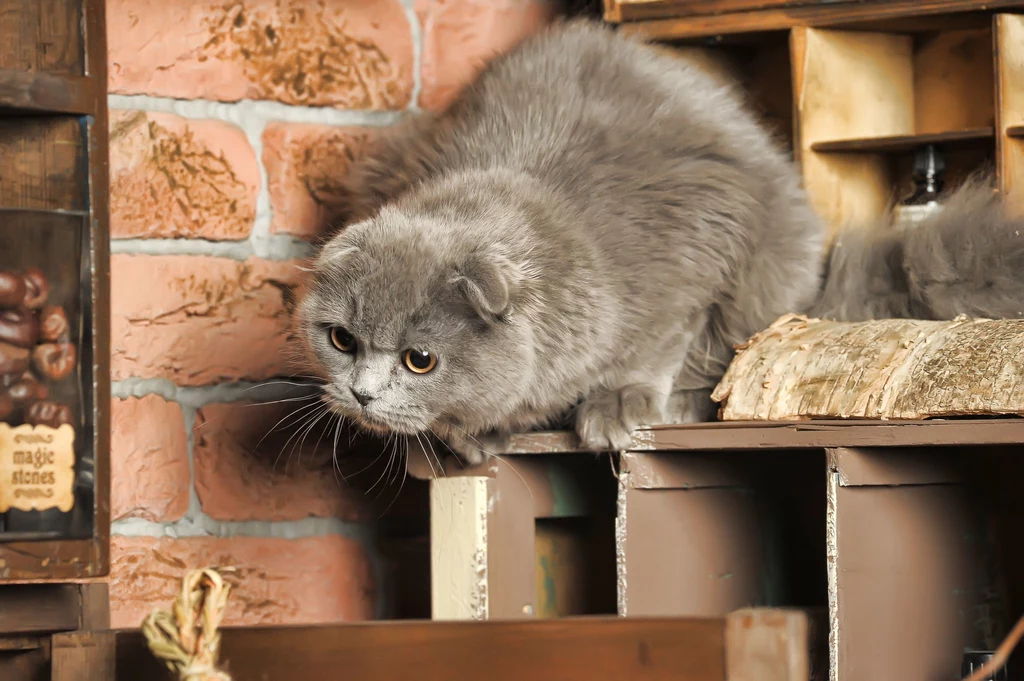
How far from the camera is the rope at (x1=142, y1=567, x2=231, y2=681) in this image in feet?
1.99

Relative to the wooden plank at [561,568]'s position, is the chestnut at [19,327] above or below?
above

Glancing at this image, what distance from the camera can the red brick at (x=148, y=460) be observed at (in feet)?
3.88

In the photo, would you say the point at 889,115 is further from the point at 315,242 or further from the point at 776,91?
the point at 315,242

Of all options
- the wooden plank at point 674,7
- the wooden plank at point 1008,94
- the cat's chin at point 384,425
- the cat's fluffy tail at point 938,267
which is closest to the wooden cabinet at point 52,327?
the cat's chin at point 384,425

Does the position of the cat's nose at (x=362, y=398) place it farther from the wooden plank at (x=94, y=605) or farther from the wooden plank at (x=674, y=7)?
the wooden plank at (x=674, y=7)

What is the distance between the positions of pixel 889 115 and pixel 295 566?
0.89 metres

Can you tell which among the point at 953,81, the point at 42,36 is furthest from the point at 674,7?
the point at 42,36

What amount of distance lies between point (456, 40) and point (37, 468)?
0.81 m

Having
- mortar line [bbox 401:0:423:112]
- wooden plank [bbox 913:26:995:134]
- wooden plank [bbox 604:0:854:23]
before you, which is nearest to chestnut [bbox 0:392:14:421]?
mortar line [bbox 401:0:423:112]

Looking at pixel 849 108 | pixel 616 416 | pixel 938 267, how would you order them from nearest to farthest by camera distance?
pixel 616 416 → pixel 938 267 → pixel 849 108

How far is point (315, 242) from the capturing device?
1324mm

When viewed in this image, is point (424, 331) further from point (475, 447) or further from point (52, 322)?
point (52, 322)

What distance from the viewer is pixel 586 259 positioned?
3.61ft

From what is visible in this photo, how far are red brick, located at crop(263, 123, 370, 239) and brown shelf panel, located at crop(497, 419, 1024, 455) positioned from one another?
410 millimetres
